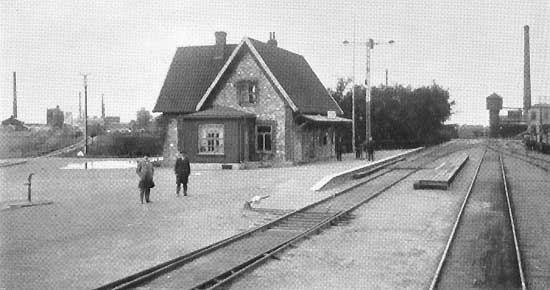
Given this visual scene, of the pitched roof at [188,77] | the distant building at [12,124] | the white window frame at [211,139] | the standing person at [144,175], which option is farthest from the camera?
the distant building at [12,124]

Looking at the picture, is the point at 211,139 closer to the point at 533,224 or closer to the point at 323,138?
the point at 323,138

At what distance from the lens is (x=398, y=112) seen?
63.1 meters

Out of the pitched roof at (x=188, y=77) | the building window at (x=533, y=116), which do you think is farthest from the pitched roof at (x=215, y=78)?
the building window at (x=533, y=116)

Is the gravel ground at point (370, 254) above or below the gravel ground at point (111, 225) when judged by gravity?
below

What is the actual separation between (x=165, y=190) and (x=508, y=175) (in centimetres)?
1627

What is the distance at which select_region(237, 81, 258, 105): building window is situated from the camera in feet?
115

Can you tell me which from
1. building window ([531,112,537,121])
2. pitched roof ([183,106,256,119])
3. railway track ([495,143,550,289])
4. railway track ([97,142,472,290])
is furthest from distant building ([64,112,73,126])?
railway track ([97,142,472,290])

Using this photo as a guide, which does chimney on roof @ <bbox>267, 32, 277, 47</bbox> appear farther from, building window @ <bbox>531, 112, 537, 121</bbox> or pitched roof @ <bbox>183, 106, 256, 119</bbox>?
building window @ <bbox>531, 112, 537, 121</bbox>

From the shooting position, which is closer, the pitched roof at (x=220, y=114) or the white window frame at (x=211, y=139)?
the pitched roof at (x=220, y=114)

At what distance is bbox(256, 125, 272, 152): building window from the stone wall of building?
1.10ft

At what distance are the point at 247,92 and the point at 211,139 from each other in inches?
135

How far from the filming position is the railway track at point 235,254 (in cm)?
878

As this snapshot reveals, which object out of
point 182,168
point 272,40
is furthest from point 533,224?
point 272,40

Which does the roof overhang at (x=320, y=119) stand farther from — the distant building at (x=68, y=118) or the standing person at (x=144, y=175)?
the distant building at (x=68, y=118)
